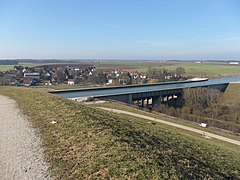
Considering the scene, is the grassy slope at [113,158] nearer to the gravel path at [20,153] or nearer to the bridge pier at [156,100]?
the gravel path at [20,153]

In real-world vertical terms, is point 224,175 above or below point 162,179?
below

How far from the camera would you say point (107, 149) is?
6191mm

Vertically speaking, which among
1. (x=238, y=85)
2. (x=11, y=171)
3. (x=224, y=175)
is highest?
(x=11, y=171)

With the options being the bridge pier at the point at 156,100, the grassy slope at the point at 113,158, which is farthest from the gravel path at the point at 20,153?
the bridge pier at the point at 156,100

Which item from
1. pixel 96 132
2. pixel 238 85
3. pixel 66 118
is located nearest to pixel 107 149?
pixel 96 132

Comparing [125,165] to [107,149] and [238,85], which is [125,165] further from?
[238,85]

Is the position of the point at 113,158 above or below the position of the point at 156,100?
above

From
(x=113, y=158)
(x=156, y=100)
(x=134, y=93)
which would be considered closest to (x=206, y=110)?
(x=156, y=100)

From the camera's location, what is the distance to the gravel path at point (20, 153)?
5410 millimetres

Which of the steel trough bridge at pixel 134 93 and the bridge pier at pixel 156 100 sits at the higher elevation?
the steel trough bridge at pixel 134 93

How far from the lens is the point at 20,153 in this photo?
6.63 meters

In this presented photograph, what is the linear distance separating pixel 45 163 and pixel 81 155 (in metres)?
0.84

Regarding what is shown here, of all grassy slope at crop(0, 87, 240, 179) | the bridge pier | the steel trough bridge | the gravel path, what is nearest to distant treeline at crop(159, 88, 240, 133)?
the steel trough bridge

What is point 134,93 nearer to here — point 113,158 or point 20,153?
point 20,153
